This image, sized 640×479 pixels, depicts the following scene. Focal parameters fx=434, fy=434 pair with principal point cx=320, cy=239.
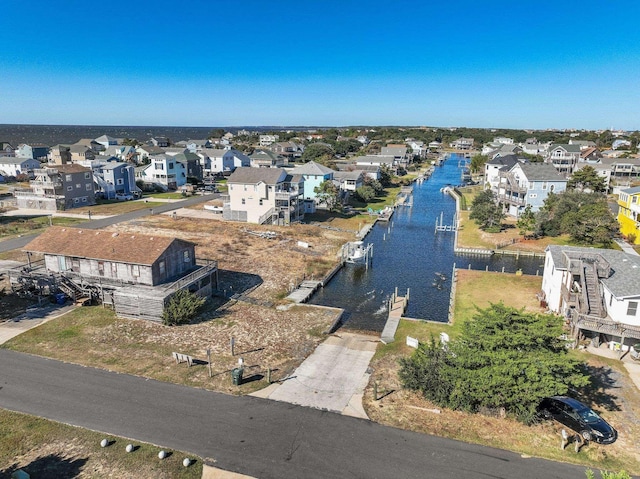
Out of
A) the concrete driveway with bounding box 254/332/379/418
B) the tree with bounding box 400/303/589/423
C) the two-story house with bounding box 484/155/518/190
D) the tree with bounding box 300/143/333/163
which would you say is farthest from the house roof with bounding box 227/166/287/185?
the tree with bounding box 300/143/333/163

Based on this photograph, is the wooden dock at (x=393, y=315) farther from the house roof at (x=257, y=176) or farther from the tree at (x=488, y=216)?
the house roof at (x=257, y=176)

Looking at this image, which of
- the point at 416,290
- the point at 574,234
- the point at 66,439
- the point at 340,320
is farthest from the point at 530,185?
the point at 66,439

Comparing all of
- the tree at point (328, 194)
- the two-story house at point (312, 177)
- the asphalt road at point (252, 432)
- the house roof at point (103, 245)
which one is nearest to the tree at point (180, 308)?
the house roof at point (103, 245)

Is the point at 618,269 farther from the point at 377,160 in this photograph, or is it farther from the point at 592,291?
the point at 377,160

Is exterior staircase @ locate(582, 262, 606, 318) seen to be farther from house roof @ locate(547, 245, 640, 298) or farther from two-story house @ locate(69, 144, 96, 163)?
two-story house @ locate(69, 144, 96, 163)

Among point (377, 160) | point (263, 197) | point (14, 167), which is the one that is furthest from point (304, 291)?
point (14, 167)

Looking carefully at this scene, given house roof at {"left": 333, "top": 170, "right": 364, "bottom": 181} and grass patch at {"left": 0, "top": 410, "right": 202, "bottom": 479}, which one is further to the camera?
house roof at {"left": 333, "top": 170, "right": 364, "bottom": 181}

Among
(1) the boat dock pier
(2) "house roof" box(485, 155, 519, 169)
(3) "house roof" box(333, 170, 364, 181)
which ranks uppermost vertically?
(2) "house roof" box(485, 155, 519, 169)
